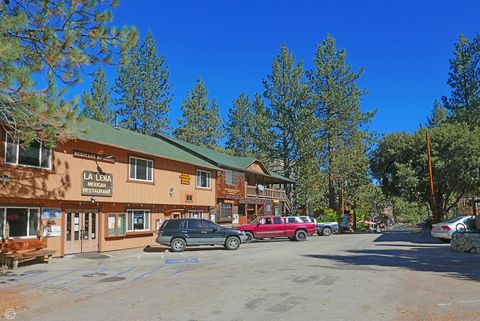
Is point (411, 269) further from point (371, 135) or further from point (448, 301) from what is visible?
point (371, 135)

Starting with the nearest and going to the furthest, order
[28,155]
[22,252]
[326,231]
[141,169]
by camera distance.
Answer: [22,252]
[28,155]
[141,169]
[326,231]

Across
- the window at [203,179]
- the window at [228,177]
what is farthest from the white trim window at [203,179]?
the window at [228,177]

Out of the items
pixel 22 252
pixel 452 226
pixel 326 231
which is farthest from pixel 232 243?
pixel 326 231

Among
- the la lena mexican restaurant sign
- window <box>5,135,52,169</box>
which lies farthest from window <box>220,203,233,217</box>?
window <box>5,135,52,169</box>

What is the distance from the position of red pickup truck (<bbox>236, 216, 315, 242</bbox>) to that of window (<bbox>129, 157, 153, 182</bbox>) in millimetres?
7366

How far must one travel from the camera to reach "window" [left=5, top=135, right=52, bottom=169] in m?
18.7

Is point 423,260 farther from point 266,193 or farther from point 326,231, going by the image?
point 266,193

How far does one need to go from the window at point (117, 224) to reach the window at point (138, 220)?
2.01 feet

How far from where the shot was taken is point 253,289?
450 inches

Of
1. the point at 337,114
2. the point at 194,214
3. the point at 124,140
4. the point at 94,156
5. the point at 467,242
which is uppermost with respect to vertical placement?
the point at 337,114

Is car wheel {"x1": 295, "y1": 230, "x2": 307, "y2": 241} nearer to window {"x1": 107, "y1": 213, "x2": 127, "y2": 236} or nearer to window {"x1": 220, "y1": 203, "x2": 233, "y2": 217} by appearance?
window {"x1": 220, "y1": 203, "x2": 233, "y2": 217}

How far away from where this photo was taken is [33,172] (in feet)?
63.6

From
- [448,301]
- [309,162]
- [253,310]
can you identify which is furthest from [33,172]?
[309,162]

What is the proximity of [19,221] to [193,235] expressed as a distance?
809 centimetres
